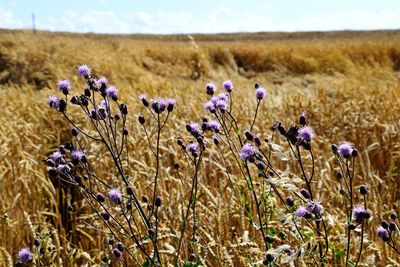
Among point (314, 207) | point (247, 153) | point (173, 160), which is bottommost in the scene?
point (173, 160)

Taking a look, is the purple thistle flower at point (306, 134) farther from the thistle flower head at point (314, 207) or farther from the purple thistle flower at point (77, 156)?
the purple thistle flower at point (77, 156)

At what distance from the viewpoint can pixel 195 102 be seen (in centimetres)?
572

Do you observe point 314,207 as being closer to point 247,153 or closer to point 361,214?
point 361,214

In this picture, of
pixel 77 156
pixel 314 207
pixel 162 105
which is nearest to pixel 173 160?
pixel 162 105

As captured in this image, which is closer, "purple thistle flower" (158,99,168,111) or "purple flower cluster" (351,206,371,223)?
"purple flower cluster" (351,206,371,223)

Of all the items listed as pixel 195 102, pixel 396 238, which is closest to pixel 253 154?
pixel 396 238

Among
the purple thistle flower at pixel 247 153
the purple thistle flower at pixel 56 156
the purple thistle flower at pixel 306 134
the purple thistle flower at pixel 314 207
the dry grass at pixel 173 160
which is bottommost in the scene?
the dry grass at pixel 173 160

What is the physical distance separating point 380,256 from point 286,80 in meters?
13.3

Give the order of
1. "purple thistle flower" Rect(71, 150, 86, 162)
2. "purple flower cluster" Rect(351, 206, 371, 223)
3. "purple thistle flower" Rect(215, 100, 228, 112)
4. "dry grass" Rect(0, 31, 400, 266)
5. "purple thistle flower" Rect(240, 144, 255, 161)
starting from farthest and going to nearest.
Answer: "dry grass" Rect(0, 31, 400, 266) < "purple thistle flower" Rect(215, 100, 228, 112) < "purple thistle flower" Rect(71, 150, 86, 162) < "purple thistle flower" Rect(240, 144, 255, 161) < "purple flower cluster" Rect(351, 206, 371, 223)

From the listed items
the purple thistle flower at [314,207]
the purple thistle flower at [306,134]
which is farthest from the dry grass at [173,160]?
the purple thistle flower at [306,134]

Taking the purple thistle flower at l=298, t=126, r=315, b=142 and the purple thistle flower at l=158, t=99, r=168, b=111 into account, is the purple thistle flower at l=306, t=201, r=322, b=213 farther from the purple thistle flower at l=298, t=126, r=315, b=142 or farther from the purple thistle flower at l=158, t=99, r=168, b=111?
the purple thistle flower at l=158, t=99, r=168, b=111

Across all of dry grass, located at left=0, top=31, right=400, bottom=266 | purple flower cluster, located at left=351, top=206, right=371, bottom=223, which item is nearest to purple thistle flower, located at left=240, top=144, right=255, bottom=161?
purple flower cluster, located at left=351, top=206, right=371, bottom=223

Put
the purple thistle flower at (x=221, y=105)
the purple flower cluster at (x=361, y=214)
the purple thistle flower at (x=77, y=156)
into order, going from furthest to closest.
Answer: the purple thistle flower at (x=221, y=105) < the purple thistle flower at (x=77, y=156) < the purple flower cluster at (x=361, y=214)

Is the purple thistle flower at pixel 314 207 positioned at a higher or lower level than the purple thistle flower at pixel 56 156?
lower
